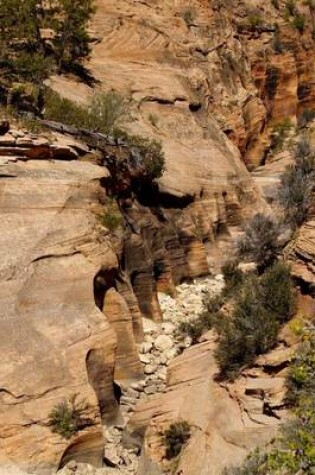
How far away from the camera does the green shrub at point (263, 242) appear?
45.1 ft

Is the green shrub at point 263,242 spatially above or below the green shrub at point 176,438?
above

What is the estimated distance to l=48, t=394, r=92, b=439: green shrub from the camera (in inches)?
336

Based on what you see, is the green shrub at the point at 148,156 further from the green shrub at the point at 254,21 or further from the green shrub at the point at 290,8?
the green shrub at the point at 290,8

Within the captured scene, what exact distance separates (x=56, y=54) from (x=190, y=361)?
14.4 metres

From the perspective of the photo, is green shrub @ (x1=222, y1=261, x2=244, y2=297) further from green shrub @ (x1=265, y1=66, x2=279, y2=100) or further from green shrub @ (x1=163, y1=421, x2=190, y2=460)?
green shrub @ (x1=265, y1=66, x2=279, y2=100)

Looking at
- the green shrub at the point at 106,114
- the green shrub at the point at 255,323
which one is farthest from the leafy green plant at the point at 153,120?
the green shrub at the point at 255,323

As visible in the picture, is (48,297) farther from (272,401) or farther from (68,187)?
(272,401)

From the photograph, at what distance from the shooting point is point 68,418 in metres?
8.56

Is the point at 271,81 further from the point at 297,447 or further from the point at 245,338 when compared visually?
the point at 297,447

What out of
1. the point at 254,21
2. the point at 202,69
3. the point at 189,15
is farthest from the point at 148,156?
the point at 254,21

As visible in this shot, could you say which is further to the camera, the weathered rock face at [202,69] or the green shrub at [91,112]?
the weathered rock face at [202,69]

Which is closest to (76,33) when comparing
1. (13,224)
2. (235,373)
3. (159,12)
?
(159,12)

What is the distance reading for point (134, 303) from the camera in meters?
13.0

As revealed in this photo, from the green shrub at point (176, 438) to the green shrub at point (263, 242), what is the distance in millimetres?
5364
